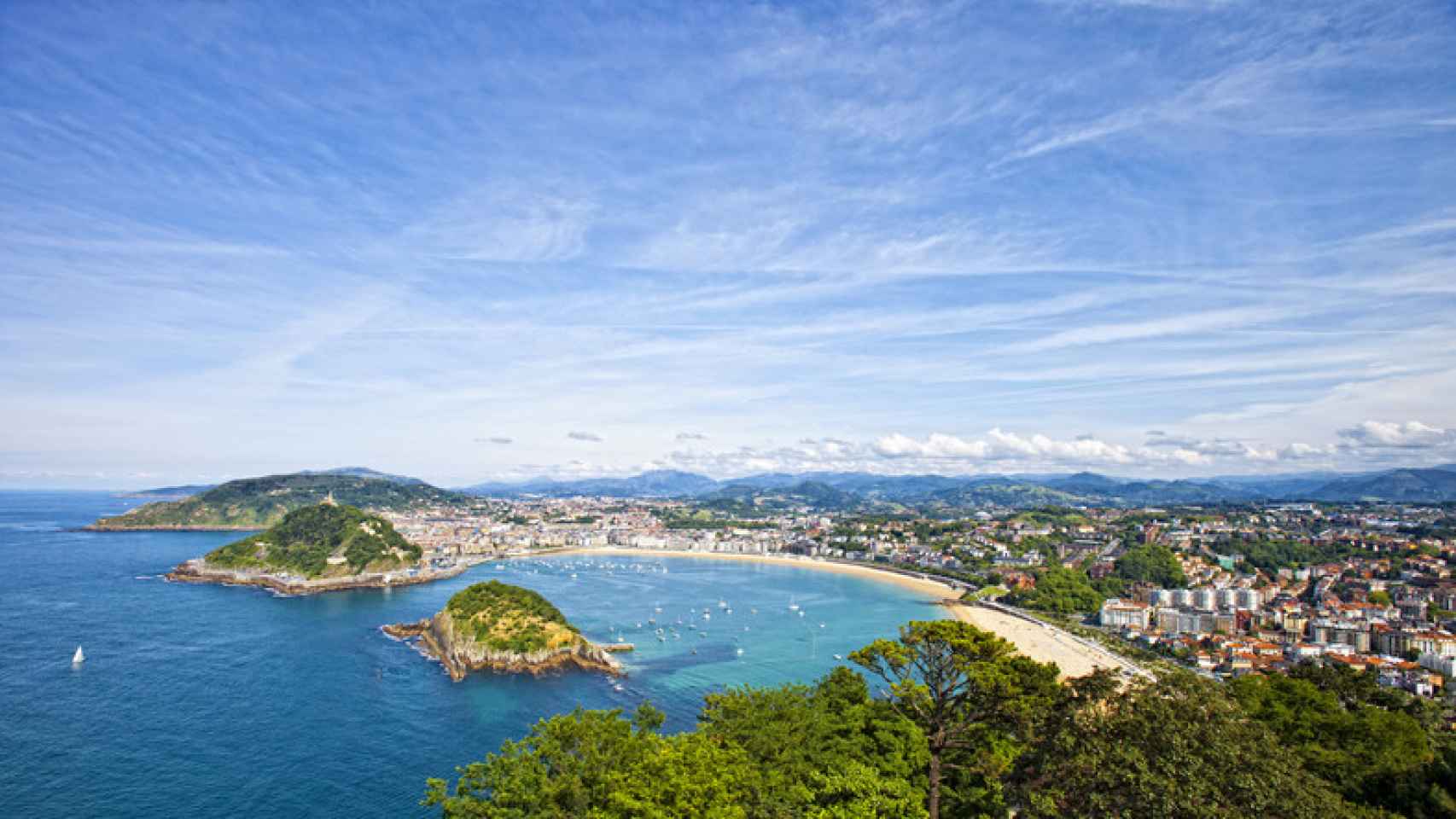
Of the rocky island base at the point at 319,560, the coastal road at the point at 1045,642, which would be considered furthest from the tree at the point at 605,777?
the rocky island base at the point at 319,560

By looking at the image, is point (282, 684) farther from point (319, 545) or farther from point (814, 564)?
point (814, 564)

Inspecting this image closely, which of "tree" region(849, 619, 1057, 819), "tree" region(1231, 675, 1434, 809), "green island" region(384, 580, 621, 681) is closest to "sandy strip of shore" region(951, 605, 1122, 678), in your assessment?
"tree" region(1231, 675, 1434, 809)

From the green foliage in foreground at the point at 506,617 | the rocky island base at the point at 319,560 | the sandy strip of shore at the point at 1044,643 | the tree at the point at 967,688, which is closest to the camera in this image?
the tree at the point at 967,688

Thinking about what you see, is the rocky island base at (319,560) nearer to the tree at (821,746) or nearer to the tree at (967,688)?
the tree at (821,746)

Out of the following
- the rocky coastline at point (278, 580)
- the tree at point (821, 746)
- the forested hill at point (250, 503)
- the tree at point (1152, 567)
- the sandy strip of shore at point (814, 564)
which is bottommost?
the sandy strip of shore at point (814, 564)

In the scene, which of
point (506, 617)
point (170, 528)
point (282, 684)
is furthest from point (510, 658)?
point (170, 528)
